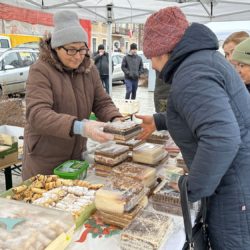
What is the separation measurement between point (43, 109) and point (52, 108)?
0.14 metres

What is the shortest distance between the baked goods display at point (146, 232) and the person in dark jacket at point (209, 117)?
0.16m

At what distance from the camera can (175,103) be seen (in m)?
1.13

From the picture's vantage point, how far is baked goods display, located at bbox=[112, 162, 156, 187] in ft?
5.19

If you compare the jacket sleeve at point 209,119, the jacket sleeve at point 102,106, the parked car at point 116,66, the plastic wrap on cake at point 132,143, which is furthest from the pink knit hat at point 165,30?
the parked car at point 116,66

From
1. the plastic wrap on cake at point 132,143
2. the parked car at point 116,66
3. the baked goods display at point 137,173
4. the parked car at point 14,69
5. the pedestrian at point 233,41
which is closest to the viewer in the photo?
the baked goods display at point 137,173

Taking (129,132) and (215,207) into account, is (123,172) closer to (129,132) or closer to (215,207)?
(129,132)

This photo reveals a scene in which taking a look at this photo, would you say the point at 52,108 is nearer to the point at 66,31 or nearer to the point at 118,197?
the point at 66,31

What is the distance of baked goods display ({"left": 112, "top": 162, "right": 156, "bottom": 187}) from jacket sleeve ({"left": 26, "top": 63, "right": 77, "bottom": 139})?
0.33 m

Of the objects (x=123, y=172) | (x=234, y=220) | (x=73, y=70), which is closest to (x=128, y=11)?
(x=73, y=70)

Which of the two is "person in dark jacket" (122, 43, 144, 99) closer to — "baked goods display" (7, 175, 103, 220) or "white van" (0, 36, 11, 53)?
"white van" (0, 36, 11, 53)

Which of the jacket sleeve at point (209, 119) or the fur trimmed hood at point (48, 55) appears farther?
the fur trimmed hood at point (48, 55)

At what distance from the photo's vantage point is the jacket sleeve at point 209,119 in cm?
102

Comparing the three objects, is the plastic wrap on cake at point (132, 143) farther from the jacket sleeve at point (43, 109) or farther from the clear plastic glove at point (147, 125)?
the jacket sleeve at point (43, 109)

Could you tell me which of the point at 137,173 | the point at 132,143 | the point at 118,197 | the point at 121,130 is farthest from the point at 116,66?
the point at 118,197
